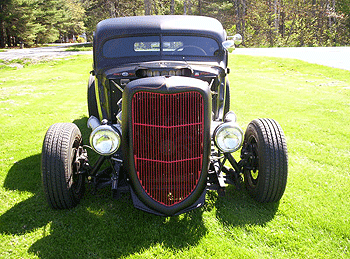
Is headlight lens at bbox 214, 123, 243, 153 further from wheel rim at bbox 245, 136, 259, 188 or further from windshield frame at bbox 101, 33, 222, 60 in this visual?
windshield frame at bbox 101, 33, 222, 60

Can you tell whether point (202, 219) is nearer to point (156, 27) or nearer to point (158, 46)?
point (158, 46)

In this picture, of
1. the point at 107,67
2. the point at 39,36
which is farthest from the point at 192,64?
the point at 39,36

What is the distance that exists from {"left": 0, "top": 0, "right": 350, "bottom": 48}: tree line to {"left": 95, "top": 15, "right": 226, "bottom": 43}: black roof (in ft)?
62.6

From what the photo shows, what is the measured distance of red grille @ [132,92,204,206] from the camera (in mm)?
2492

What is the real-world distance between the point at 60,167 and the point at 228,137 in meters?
1.63

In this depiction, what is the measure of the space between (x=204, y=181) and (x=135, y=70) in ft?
5.01

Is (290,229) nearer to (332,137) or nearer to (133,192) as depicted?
(133,192)

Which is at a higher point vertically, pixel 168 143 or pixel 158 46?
pixel 158 46

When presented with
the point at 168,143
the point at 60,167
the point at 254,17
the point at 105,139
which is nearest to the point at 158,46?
the point at 105,139

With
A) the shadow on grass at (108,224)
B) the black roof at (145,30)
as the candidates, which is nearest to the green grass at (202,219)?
the shadow on grass at (108,224)

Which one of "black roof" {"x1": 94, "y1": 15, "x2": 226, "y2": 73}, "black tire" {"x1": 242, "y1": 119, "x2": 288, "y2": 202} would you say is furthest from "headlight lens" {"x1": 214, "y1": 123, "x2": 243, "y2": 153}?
"black roof" {"x1": 94, "y1": 15, "x2": 226, "y2": 73}

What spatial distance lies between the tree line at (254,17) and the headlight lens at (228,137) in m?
21.2

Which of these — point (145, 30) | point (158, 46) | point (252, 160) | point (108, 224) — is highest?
point (145, 30)

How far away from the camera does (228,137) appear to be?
279cm
